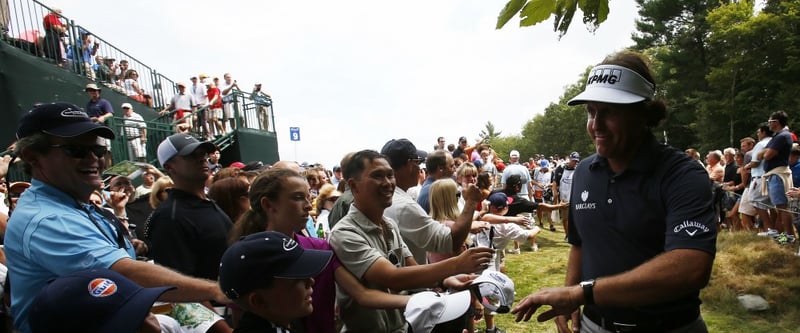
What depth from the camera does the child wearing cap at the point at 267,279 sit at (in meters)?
1.71

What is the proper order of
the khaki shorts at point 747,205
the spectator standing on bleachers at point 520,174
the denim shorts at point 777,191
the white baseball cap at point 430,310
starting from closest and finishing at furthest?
the white baseball cap at point 430,310 < the denim shorts at point 777,191 < the khaki shorts at point 747,205 < the spectator standing on bleachers at point 520,174

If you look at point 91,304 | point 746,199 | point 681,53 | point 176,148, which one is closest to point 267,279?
point 91,304

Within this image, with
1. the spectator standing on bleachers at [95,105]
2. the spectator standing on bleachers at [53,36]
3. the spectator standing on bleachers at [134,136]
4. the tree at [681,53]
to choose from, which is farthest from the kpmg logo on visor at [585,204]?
the tree at [681,53]

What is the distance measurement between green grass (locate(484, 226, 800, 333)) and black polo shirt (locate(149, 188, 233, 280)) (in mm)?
3524

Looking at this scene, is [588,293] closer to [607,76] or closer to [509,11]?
[607,76]

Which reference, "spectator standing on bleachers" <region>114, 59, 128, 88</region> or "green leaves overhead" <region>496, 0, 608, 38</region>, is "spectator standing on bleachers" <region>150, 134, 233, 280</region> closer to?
"green leaves overhead" <region>496, 0, 608, 38</region>

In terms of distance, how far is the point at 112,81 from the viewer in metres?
12.6

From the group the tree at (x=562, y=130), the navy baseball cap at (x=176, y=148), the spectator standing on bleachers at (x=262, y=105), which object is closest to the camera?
the navy baseball cap at (x=176, y=148)

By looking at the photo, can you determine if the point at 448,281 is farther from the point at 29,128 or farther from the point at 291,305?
the point at 29,128

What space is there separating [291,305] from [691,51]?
43.1 meters

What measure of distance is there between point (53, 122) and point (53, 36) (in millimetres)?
10837

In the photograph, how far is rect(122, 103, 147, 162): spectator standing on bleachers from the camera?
9.85 meters

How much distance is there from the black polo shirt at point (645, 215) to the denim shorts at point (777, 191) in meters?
7.27

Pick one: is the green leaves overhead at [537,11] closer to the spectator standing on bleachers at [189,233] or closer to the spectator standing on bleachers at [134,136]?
the spectator standing on bleachers at [189,233]
